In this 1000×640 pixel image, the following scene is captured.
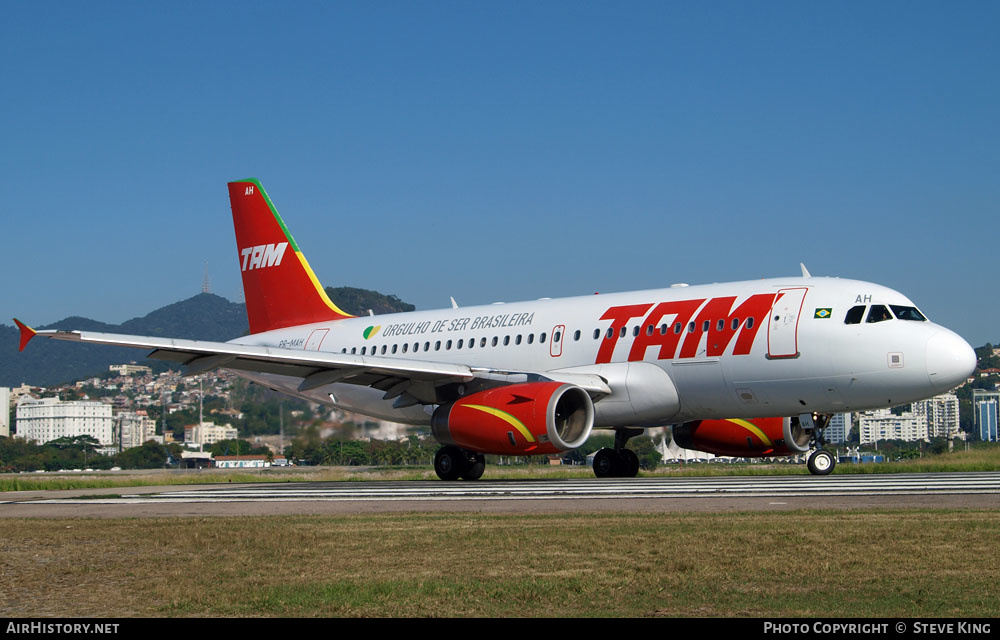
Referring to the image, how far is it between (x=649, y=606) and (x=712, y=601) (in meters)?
0.45

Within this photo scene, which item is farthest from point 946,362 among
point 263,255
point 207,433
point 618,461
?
point 207,433

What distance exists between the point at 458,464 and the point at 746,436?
6752 millimetres

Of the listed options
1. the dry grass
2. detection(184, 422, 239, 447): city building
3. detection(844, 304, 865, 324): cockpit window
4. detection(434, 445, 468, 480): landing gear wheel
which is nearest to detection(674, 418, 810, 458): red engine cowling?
detection(844, 304, 865, 324): cockpit window

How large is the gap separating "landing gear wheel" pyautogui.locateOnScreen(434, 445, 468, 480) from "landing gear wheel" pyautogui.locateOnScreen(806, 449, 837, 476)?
303 inches

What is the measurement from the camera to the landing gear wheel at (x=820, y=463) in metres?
23.9

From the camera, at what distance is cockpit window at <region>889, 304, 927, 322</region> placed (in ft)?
73.7

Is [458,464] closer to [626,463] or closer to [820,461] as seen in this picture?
[626,463]

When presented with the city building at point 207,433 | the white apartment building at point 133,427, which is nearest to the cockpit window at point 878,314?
the city building at point 207,433

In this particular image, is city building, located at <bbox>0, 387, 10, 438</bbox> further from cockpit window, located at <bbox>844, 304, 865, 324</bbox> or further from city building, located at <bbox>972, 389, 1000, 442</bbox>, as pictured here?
city building, located at <bbox>972, 389, 1000, 442</bbox>

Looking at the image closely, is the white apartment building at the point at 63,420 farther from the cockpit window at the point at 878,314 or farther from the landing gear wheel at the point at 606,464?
the cockpit window at the point at 878,314

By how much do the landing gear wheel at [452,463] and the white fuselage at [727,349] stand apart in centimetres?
191

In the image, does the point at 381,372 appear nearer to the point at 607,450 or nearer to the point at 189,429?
the point at 607,450

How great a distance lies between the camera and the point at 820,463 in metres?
24.0

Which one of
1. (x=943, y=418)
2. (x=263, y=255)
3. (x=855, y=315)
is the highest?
(x=263, y=255)
